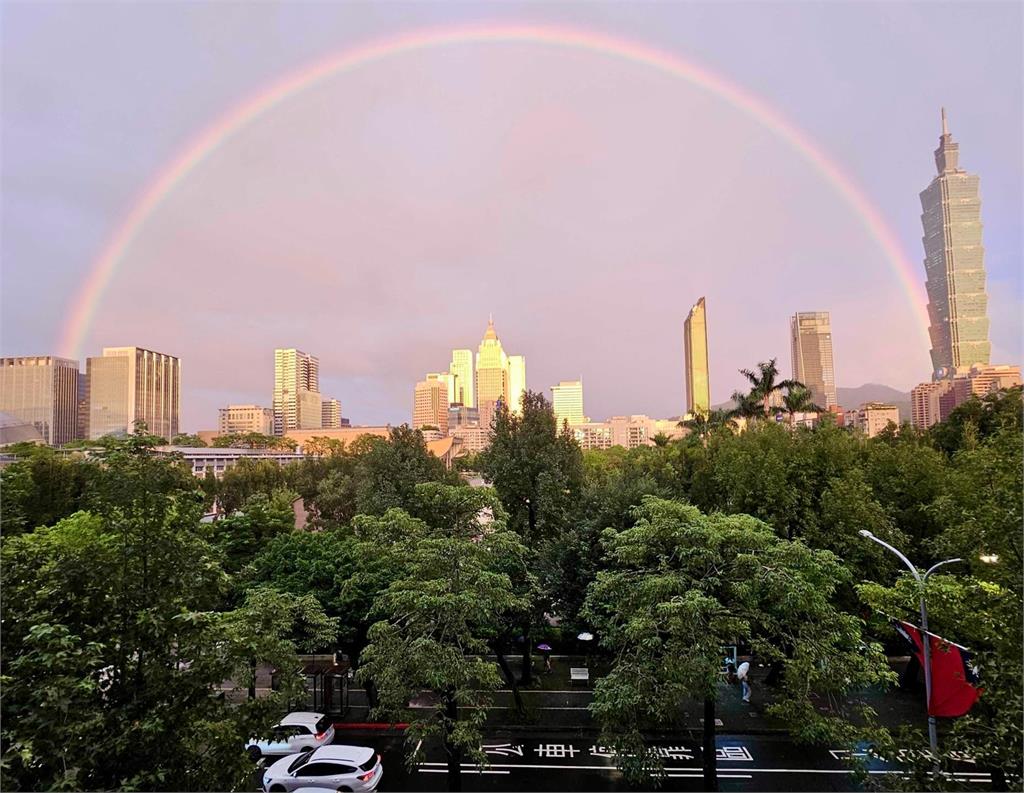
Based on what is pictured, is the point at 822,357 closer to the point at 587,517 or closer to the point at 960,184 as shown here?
the point at 960,184

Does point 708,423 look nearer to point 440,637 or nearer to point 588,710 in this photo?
point 588,710

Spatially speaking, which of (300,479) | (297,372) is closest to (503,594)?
(300,479)

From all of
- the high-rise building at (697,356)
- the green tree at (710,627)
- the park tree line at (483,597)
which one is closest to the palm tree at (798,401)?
the park tree line at (483,597)

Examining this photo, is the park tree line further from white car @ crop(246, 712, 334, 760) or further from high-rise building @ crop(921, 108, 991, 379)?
high-rise building @ crop(921, 108, 991, 379)

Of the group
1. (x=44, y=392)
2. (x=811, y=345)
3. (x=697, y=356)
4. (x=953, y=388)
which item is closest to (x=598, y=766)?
(x=953, y=388)

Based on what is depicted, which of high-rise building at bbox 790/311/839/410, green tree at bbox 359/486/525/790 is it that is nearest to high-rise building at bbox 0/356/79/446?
green tree at bbox 359/486/525/790
